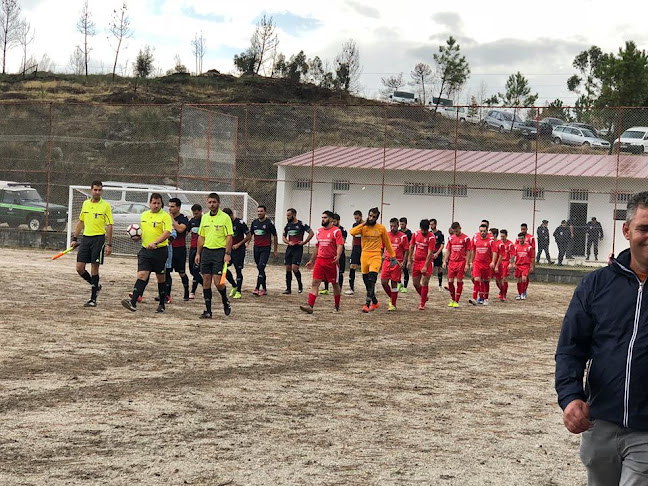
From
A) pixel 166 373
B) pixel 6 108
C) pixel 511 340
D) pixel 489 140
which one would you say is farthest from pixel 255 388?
pixel 6 108

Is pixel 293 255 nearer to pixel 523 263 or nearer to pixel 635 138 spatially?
pixel 523 263

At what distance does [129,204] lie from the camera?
1265 inches

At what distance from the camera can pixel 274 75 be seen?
74.6 meters

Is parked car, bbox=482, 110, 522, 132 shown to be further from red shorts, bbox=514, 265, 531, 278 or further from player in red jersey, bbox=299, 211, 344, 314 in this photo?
player in red jersey, bbox=299, 211, 344, 314

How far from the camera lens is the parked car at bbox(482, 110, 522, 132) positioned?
42000mm

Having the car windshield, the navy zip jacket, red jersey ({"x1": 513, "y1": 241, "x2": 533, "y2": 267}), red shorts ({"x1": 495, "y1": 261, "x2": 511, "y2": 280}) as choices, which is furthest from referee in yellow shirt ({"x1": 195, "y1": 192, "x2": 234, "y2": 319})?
the car windshield

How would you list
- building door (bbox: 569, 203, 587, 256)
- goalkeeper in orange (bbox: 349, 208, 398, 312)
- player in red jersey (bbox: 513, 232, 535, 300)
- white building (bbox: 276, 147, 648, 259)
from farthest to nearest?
white building (bbox: 276, 147, 648, 259), building door (bbox: 569, 203, 587, 256), player in red jersey (bbox: 513, 232, 535, 300), goalkeeper in orange (bbox: 349, 208, 398, 312)

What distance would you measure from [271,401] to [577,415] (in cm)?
501

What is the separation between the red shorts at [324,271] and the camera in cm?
1727

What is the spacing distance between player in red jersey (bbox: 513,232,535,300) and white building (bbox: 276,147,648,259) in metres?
8.72

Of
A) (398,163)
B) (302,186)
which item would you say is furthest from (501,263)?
(302,186)

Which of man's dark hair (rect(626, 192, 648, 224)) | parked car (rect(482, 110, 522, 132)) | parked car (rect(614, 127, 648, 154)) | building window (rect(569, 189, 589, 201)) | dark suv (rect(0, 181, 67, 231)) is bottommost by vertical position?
man's dark hair (rect(626, 192, 648, 224))

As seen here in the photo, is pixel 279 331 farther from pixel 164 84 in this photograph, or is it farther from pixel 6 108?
pixel 164 84

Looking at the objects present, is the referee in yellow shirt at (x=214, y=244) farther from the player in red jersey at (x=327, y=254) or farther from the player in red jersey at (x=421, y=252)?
the player in red jersey at (x=421, y=252)
